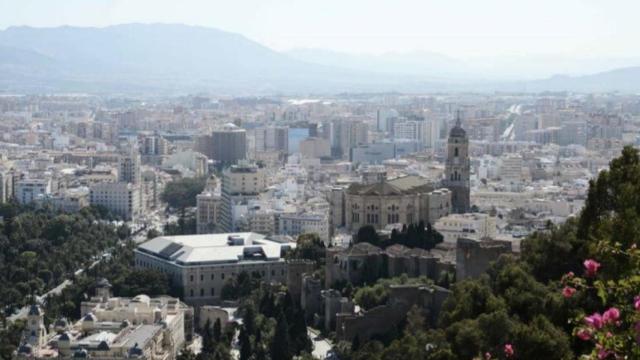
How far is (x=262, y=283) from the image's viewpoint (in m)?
23.1

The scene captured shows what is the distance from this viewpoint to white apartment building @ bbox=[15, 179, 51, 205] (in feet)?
130

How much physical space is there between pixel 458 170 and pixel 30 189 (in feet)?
52.3

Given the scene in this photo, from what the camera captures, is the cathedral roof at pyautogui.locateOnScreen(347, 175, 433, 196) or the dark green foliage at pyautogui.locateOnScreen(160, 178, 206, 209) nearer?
the cathedral roof at pyautogui.locateOnScreen(347, 175, 433, 196)

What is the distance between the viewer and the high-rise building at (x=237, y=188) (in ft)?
108

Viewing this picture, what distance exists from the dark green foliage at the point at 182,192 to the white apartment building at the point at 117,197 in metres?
2.39

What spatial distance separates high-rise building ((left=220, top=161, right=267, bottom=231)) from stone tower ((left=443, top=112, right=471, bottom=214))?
5.96 m

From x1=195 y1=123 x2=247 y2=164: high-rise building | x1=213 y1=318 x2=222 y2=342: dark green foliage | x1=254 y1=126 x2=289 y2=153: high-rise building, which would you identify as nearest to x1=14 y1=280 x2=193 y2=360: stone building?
x1=213 y1=318 x2=222 y2=342: dark green foliage

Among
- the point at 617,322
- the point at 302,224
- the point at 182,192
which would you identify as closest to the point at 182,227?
the point at 302,224


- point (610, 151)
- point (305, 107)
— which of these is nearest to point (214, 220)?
point (610, 151)

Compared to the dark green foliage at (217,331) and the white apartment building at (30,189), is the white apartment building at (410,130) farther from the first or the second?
the dark green foliage at (217,331)

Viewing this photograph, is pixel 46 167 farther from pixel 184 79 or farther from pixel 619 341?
pixel 184 79

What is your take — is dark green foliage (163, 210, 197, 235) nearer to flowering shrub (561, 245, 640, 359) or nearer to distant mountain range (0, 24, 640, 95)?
flowering shrub (561, 245, 640, 359)

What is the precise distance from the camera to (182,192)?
41406 mm

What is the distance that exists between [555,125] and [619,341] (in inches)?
2548
